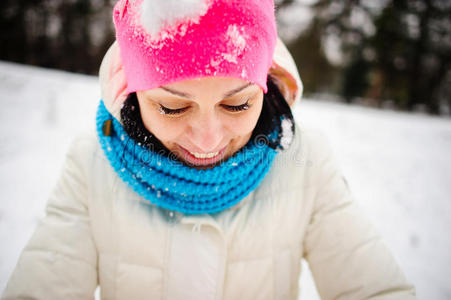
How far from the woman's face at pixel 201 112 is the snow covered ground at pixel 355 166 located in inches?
72.6

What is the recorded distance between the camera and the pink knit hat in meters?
0.69

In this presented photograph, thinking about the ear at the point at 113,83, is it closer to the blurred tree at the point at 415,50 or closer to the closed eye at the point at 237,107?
the closed eye at the point at 237,107

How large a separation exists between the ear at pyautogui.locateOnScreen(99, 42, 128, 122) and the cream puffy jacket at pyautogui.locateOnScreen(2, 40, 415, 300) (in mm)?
274

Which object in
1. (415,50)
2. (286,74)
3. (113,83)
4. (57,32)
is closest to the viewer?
(113,83)

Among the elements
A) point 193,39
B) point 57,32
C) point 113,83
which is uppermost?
point 193,39

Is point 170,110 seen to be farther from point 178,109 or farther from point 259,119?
point 259,119

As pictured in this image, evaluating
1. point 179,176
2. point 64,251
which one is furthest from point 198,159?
point 64,251

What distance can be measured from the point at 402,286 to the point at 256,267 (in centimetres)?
58

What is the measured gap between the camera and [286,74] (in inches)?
42.0

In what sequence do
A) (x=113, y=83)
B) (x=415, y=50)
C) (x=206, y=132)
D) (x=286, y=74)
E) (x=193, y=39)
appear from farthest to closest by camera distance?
(x=415, y=50), (x=286, y=74), (x=113, y=83), (x=206, y=132), (x=193, y=39)

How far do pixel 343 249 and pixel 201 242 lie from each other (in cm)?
61

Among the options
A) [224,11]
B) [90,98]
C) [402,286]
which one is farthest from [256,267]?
[90,98]

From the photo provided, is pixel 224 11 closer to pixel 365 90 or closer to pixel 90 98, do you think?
pixel 90 98

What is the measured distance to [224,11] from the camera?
0.71 m
